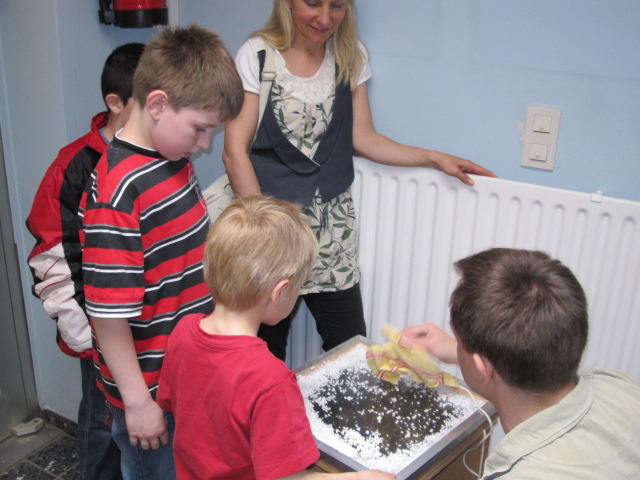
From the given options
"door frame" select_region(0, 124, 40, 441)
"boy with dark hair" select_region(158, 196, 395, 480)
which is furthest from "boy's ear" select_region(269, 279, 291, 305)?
"door frame" select_region(0, 124, 40, 441)

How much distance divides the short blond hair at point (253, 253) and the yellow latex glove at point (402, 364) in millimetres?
307

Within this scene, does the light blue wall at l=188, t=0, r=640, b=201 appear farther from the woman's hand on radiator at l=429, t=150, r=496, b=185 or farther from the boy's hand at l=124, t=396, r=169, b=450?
the boy's hand at l=124, t=396, r=169, b=450

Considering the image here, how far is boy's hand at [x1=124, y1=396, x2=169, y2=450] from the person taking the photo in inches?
49.3

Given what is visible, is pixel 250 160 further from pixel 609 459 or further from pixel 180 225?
pixel 609 459

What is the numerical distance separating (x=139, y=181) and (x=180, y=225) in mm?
116

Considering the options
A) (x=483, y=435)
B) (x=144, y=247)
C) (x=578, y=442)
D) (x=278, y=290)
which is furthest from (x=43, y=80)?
(x=578, y=442)

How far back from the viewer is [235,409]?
3.22 feet

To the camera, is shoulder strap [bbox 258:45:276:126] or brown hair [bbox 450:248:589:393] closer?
brown hair [bbox 450:248:589:393]

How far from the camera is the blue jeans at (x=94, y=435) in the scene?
5.42 feet

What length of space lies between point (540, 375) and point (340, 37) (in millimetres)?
1099

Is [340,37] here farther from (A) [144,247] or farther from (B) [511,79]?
(A) [144,247]

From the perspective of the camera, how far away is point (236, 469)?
3.43 feet

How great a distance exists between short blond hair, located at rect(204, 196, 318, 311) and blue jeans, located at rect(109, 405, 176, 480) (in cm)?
44

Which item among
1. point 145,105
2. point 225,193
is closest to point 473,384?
point 145,105
